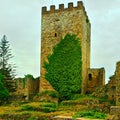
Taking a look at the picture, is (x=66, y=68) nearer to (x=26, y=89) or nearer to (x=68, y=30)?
(x=68, y=30)

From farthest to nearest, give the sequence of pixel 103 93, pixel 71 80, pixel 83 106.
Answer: pixel 71 80
pixel 103 93
pixel 83 106

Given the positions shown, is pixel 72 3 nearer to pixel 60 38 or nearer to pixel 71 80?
pixel 60 38

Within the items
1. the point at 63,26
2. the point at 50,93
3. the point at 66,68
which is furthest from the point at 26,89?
the point at 63,26

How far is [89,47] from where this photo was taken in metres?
36.1

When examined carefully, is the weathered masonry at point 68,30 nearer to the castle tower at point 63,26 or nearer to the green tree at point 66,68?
the castle tower at point 63,26

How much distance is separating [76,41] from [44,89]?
5.66 meters

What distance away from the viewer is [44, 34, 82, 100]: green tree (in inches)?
1222

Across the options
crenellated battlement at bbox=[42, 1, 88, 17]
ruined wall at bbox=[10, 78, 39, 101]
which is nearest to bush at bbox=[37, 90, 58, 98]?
ruined wall at bbox=[10, 78, 39, 101]

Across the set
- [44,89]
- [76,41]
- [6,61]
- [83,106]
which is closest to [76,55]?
[76,41]

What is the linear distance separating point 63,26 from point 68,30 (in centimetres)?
68

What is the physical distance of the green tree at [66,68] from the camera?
31.0 meters

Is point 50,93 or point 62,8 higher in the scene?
point 62,8

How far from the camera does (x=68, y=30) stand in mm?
32469

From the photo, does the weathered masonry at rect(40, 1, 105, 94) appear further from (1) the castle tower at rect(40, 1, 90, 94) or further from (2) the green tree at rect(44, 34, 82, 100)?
(2) the green tree at rect(44, 34, 82, 100)
